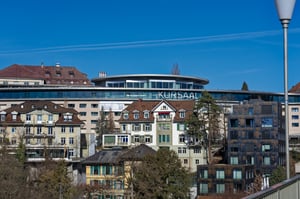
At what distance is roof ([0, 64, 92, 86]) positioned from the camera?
311ft

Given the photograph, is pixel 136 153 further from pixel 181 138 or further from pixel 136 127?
pixel 136 127

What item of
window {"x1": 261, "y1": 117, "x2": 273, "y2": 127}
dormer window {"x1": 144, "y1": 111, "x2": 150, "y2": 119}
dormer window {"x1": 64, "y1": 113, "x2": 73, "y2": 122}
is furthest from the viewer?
dormer window {"x1": 144, "y1": 111, "x2": 150, "y2": 119}

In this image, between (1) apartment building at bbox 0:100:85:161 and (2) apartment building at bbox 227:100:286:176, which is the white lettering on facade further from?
(2) apartment building at bbox 227:100:286:176

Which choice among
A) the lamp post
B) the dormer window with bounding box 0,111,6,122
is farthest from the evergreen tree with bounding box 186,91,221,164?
the lamp post

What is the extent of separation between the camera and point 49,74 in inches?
3952

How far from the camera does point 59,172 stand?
1515 inches

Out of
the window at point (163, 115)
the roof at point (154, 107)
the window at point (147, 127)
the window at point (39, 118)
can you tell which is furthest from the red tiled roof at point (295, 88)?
the window at point (39, 118)

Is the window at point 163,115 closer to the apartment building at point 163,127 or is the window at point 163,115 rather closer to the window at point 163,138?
the apartment building at point 163,127

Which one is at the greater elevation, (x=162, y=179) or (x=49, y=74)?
(x=49, y=74)

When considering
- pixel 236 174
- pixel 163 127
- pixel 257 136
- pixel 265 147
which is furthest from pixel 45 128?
pixel 265 147

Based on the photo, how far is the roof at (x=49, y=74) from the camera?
94.7m

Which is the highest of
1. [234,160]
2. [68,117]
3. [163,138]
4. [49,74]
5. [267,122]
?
[49,74]

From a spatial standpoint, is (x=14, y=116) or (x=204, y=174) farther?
(x=14, y=116)

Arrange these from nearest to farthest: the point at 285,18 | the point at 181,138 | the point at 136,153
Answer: the point at 285,18
the point at 136,153
the point at 181,138
